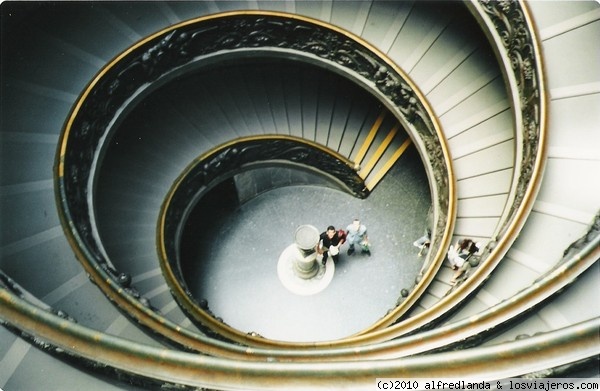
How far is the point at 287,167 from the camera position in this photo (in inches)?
352

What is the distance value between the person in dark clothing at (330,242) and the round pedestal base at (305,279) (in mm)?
192

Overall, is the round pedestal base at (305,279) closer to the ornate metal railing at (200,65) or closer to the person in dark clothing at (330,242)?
the person in dark clothing at (330,242)

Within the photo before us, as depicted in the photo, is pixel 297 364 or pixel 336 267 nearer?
pixel 297 364

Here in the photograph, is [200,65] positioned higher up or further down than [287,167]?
further down

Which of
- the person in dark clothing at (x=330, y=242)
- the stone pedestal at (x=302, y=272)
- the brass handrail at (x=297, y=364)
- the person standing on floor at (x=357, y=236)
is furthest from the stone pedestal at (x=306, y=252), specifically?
the brass handrail at (x=297, y=364)

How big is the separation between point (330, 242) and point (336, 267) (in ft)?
2.52

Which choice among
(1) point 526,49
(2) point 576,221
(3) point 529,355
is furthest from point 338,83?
(3) point 529,355

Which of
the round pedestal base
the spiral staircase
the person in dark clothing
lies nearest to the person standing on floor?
the person in dark clothing

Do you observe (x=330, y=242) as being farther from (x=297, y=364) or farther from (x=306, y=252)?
(x=297, y=364)

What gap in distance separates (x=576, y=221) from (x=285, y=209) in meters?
5.81

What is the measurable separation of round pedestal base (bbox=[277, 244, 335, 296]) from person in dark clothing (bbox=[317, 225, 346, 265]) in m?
0.19

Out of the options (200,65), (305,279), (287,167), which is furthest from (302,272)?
(200,65)

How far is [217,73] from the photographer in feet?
25.1

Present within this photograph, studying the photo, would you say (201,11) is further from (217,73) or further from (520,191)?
(520,191)
